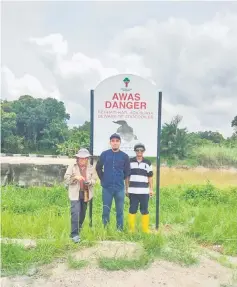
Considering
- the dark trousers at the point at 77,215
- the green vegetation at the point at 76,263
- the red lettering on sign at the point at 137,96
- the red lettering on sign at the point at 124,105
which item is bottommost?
the green vegetation at the point at 76,263

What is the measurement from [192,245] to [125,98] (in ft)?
7.07

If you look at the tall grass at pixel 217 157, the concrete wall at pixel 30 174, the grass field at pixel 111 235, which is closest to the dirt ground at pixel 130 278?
the grass field at pixel 111 235

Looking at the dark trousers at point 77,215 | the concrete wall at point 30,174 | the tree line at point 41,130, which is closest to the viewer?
the dark trousers at point 77,215

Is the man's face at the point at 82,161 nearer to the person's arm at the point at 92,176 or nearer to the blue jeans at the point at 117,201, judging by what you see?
the person's arm at the point at 92,176

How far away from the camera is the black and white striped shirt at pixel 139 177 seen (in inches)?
229

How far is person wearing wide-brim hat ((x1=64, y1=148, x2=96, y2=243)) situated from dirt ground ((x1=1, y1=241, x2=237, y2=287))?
67 centimetres

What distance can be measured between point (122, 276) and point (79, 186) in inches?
56.7

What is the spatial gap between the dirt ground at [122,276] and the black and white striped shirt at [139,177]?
1196 millimetres

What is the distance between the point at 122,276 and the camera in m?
4.34

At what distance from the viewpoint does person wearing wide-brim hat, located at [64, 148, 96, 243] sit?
17.6 feet

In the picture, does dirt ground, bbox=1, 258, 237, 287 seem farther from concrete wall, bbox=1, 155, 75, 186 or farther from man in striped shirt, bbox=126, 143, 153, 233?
concrete wall, bbox=1, 155, 75, 186

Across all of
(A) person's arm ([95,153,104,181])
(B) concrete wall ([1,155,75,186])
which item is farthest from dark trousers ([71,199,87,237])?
(B) concrete wall ([1,155,75,186])

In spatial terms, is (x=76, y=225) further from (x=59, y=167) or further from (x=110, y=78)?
(x=59, y=167)

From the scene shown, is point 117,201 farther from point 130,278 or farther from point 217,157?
point 217,157
